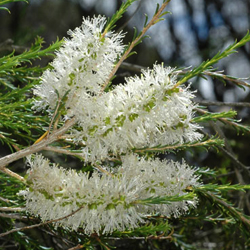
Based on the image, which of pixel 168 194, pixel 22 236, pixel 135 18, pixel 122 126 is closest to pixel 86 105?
pixel 122 126

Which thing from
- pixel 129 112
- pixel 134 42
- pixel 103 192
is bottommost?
pixel 103 192

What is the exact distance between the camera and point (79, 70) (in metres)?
0.70

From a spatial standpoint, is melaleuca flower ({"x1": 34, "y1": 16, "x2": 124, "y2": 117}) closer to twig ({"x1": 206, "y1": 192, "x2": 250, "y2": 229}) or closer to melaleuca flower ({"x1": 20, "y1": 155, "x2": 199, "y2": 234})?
melaleuca flower ({"x1": 20, "y1": 155, "x2": 199, "y2": 234})

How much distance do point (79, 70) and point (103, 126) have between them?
0.10 meters

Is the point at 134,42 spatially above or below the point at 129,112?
above

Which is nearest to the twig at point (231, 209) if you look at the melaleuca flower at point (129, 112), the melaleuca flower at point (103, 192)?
the melaleuca flower at point (103, 192)

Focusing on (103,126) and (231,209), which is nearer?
(103,126)

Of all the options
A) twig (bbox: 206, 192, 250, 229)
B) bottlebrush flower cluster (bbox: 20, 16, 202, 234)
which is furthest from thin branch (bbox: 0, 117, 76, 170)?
twig (bbox: 206, 192, 250, 229)

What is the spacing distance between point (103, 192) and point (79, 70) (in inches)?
7.7

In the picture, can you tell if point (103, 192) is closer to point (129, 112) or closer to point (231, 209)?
point (129, 112)

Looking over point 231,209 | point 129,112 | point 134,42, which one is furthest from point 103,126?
point 231,209

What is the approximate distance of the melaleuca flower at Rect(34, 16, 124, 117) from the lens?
698 millimetres

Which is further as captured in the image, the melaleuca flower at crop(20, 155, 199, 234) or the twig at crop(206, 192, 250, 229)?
the twig at crop(206, 192, 250, 229)

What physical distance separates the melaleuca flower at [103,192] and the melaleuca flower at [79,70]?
0.11 metres
